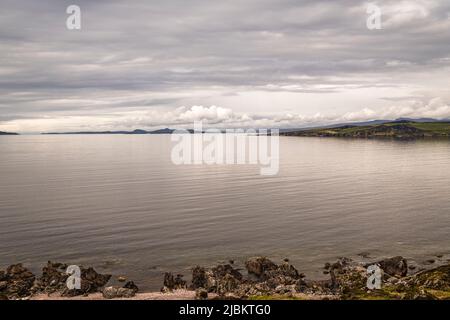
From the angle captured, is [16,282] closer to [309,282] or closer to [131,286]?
[131,286]

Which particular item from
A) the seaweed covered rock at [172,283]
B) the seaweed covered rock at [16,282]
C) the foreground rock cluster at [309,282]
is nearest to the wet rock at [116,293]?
the seaweed covered rock at [172,283]

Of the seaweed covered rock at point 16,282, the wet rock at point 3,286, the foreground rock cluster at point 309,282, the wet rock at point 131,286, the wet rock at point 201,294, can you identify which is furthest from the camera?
the wet rock at point 3,286

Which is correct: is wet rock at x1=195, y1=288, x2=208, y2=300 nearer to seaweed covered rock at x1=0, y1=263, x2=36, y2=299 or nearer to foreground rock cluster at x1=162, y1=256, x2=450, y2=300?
foreground rock cluster at x1=162, y1=256, x2=450, y2=300

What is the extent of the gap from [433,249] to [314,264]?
59.9 ft

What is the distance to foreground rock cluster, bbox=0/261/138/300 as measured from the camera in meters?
40.6

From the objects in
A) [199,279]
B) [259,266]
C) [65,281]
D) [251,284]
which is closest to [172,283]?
[199,279]

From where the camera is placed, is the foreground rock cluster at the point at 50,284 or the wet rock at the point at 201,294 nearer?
the wet rock at the point at 201,294

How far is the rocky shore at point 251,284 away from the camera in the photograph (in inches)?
1521

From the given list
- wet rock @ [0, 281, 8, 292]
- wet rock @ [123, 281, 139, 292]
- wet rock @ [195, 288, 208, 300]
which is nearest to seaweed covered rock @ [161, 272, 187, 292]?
wet rock @ [123, 281, 139, 292]

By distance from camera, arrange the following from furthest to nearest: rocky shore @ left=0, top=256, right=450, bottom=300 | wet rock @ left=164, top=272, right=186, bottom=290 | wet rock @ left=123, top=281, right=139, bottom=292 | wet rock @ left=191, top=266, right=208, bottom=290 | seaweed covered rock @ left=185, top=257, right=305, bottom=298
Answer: wet rock @ left=191, top=266, right=208, bottom=290 → wet rock @ left=164, top=272, right=186, bottom=290 → wet rock @ left=123, top=281, right=139, bottom=292 → seaweed covered rock @ left=185, top=257, right=305, bottom=298 → rocky shore @ left=0, top=256, right=450, bottom=300

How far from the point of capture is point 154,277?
1804 inches

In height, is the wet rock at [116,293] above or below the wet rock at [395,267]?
below

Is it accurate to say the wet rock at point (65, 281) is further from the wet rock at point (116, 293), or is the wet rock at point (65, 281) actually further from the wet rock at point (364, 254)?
the wet rock at point (364, 254)

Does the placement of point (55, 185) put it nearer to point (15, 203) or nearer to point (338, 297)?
point (15, 203)
